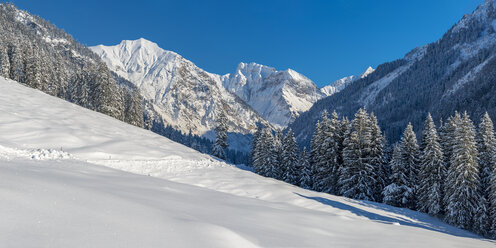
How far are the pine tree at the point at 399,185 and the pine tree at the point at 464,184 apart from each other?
463 cm

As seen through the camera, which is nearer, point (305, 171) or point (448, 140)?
point (448, 140)

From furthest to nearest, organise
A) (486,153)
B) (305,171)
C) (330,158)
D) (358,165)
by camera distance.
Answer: (305,171), (330,158), (358,165), (486,153)

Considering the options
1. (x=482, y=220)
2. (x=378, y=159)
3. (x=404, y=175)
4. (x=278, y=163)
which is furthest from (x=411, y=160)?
(x=278, y=163)

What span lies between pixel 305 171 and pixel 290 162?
243cm

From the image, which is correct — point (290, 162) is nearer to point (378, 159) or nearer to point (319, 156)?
point (319, 156)

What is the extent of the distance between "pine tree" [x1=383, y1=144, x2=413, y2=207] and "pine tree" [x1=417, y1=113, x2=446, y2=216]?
1218 millimetres

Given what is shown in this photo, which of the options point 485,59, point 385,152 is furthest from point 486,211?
point 485,59

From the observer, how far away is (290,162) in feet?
133

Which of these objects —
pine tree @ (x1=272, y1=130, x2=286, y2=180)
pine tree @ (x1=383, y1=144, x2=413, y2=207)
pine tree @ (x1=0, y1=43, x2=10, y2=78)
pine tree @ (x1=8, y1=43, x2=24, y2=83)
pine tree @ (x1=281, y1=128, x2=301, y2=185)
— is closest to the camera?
pine tree @ (x1=383, y1=144, x2=413, y2=207)

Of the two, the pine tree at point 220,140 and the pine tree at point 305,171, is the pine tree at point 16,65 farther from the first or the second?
the pine tree at point 305,171

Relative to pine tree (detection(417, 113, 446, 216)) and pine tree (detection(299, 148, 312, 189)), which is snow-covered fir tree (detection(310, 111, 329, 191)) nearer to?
pine tree (detection(299, 148, 312, 189))

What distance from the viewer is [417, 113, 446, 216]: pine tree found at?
1106 inches

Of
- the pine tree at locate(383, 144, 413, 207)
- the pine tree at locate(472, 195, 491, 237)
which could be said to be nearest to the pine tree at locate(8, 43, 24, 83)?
the pine tree at locate(383, 144, 413, 207)

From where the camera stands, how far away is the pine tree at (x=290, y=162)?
40.0 m
